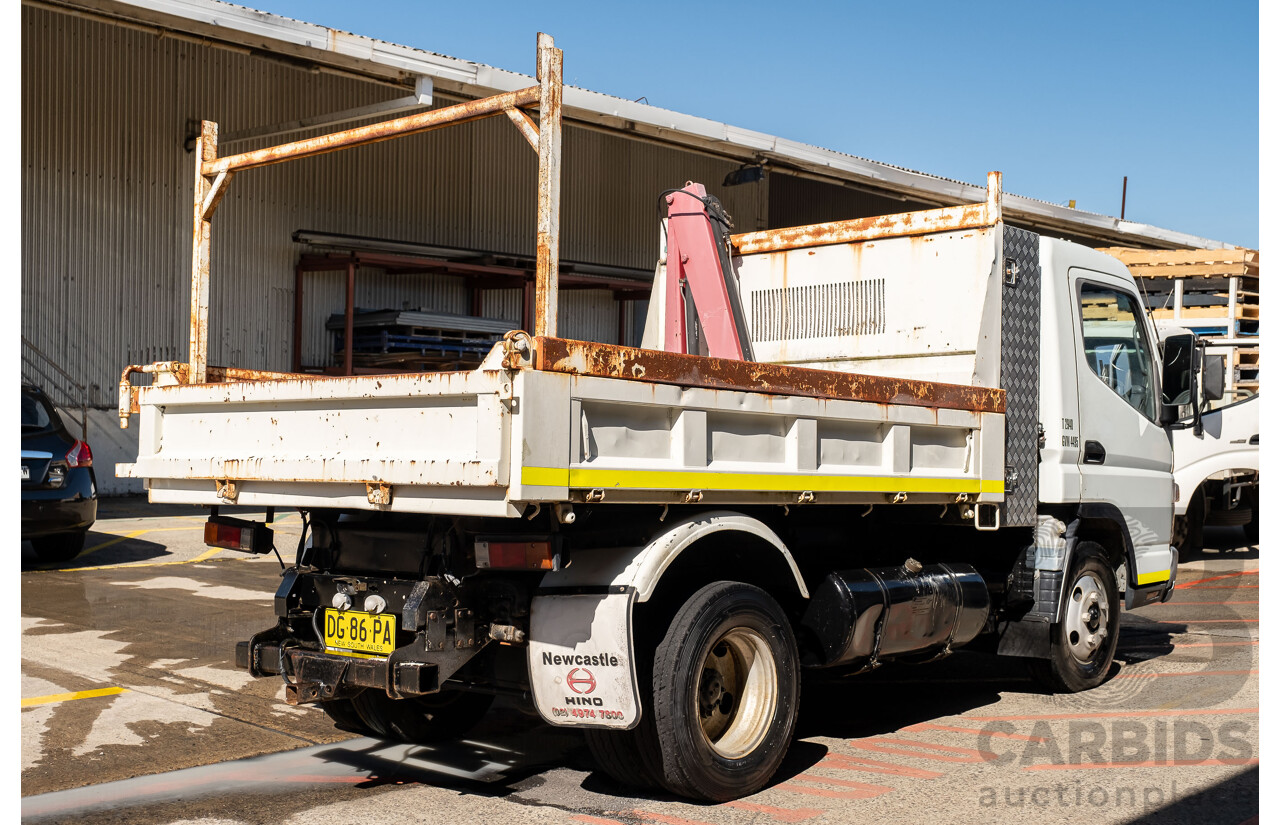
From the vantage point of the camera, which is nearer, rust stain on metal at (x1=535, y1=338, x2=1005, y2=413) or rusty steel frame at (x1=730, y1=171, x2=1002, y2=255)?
rust stain on metal at (x1=535, y1=338, x2=1005, y2=413)

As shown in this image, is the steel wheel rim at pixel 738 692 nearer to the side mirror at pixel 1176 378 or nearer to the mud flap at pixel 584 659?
the mud flap at pixel 584 659

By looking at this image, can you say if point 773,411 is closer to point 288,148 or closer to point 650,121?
point 288,148

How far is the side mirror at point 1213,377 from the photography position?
789cm

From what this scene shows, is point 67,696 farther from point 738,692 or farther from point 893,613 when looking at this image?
point 893,613

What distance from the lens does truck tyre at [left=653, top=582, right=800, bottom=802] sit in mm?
4750

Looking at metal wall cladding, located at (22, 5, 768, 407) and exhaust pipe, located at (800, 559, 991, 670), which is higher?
metal wall cladding, located at (22, 5, 768, 407)

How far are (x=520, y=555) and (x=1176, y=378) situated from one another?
5.38 metres

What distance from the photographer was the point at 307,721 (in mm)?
6336

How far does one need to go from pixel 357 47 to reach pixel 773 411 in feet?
41.2

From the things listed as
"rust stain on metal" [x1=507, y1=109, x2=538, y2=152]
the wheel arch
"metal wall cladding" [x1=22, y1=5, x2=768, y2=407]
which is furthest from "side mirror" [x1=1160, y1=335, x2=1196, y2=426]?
"metal wall cladding" [x1=22, y1=5, x2=768, y2=407]

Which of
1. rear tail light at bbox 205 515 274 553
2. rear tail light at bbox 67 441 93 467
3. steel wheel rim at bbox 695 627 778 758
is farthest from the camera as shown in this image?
rear tail light at bbox 67 441 93 467

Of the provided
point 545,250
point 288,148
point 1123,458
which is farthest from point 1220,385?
point 288,148

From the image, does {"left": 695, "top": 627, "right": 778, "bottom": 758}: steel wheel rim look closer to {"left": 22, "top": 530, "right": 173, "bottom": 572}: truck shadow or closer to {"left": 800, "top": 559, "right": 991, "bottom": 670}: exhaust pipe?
{"left": 800, "top": 559, "right": 991, "bottom": 670}: exhaust pipe

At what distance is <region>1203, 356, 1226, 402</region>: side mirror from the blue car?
969 centimetres
